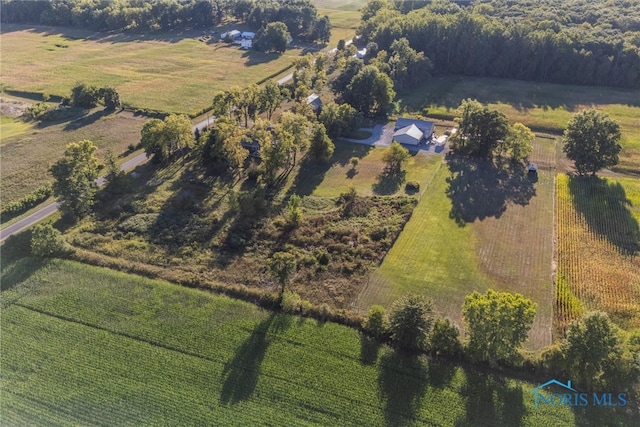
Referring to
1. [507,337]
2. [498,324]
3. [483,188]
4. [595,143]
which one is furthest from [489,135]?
[507,337]

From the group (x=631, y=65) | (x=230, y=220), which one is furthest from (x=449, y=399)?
(x=631, y=65)

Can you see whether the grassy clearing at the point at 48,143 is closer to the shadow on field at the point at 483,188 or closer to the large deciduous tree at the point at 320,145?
the large deciduous tree at the point at 320,145

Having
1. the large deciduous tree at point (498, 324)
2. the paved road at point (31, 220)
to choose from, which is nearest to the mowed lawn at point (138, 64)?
the paved road at point (31, 220)

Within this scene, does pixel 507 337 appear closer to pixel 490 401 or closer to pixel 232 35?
pixel 490 401

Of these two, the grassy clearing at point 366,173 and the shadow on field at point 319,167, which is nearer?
the grassy clearing at point 366,173

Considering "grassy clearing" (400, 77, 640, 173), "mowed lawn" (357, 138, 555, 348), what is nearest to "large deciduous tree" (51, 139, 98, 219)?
"mowed lawn" (357, 138, 555, 348)

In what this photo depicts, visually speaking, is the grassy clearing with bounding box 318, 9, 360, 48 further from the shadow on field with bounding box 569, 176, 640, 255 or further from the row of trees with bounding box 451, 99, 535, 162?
the shadow on field with bounding box 569, 176, 640, 255
